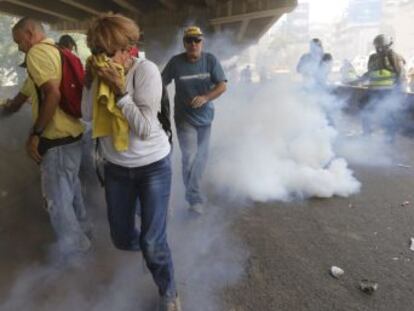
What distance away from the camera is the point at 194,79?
4188 mm

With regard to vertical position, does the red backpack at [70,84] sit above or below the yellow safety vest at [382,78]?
above

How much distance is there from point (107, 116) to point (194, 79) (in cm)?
194

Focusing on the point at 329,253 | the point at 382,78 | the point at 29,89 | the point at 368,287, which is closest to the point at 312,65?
the point at 382,78

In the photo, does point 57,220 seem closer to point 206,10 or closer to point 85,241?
point 85,241

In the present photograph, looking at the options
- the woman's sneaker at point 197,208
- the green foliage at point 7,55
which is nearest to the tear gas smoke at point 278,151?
the woman's sneaker at point 197,208

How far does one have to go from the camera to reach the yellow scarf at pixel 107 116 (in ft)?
7.31

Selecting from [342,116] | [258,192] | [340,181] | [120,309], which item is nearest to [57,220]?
[120,309]

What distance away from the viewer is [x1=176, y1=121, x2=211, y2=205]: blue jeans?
4.25 meters

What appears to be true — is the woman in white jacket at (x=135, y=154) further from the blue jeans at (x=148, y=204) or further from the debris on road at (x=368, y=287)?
the debris on road at (x=368, y=287)

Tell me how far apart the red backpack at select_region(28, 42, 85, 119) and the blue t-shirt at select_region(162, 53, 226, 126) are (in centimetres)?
135

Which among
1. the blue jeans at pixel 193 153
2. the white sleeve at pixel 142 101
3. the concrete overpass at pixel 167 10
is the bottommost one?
the blue jeans at pixel 193 153

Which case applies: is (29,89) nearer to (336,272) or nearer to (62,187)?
(62,187)

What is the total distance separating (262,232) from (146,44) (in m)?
7.93

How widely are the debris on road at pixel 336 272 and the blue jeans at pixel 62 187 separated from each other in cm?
198
